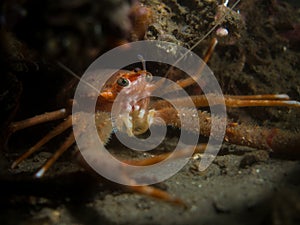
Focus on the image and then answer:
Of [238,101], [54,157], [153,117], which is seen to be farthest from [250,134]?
[54,157]

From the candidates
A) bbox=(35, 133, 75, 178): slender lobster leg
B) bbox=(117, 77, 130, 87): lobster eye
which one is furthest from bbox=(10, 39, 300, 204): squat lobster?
bbox=(35, 133, 75, 178): slender lobster leg

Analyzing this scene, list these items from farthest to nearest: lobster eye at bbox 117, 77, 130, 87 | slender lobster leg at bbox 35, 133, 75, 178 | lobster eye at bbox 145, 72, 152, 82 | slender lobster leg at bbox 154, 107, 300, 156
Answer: lobster eye at bbox 145, 72, 152, 82, lobster eye at bbox 117, 77, 130, 87, slender lobster leg at bbox 154, 107, 300, 156, slender lobster leg at bbox 35, 133, 75, 178

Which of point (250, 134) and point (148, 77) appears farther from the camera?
point (148, 77)

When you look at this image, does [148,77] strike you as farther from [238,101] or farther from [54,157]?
[54,157]

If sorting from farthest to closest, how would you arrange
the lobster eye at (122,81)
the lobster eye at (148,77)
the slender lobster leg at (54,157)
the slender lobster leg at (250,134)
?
the lobster eye at (148,77) → the lobster eye at (122,81) → the slender lobster leg at (250,134) → the slender lobster leg at (54,157)

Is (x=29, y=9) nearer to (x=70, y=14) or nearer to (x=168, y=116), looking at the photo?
(x=70, y=14)

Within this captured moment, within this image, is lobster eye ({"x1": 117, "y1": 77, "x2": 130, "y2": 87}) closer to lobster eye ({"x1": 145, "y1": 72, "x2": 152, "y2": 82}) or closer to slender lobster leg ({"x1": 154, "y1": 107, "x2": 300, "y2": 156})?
lobster eye ({"x1": 145, "y1": 72, "x2": 152, "y2": 82})

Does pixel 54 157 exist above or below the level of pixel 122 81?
below

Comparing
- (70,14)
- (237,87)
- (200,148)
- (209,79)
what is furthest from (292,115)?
(70,14)

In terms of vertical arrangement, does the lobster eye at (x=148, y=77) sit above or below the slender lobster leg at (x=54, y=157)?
above

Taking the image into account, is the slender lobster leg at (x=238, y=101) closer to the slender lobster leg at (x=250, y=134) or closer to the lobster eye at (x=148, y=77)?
the slender lobster leg at (x=250, y=134)

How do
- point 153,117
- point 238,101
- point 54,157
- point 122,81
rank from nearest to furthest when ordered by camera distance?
point 54,157
point 122,81
point 238,101
point 153,117

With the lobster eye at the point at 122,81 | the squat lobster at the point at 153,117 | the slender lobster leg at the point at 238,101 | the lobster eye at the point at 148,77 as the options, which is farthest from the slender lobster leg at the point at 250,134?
the lobster eye at the point at 122,81
